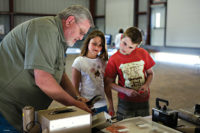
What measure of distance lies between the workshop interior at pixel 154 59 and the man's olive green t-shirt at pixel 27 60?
0.68 ft

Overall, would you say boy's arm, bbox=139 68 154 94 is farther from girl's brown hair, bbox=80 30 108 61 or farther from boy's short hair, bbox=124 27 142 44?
girl's brown hair, bbox=80 30 108 61

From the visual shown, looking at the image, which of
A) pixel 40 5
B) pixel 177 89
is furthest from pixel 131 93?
pixel 40 5

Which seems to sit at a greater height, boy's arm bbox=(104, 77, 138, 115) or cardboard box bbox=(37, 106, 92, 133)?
cardboard box bbox=(37, 106, 92, 133)

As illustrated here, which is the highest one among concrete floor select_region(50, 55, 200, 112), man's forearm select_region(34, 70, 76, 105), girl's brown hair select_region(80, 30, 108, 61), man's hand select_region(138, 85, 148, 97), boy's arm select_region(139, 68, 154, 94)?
girl's brown hair select_region(80, 30, 108, 61)

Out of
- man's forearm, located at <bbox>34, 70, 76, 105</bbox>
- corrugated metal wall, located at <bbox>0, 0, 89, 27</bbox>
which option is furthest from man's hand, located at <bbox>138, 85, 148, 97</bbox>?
corrugated metal wall, located at <bbox>0, 0, 89, 27</bbox>

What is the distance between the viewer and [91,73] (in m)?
2.22

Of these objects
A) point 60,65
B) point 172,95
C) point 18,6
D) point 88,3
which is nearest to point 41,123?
point 60,65

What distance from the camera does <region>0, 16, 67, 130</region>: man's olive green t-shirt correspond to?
1.23 m

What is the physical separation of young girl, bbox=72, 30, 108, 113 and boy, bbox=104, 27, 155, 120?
113mm

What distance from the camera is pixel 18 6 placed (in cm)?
1390

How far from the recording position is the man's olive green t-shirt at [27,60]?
1229mm

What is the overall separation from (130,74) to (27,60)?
42.1 inches

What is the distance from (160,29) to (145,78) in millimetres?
9084

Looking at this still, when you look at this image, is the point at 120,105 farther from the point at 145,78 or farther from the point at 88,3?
the point at 88,3
